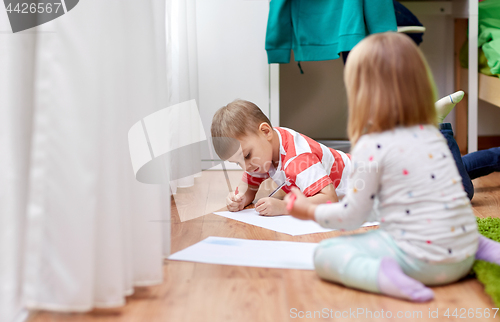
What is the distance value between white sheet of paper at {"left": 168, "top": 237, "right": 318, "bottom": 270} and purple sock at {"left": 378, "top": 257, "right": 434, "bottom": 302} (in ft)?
0.50

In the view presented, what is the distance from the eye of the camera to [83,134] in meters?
0.57

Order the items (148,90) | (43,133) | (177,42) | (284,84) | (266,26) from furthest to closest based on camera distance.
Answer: (284,84) → (266,26) → (177,42) → (148,90) → (43,133)

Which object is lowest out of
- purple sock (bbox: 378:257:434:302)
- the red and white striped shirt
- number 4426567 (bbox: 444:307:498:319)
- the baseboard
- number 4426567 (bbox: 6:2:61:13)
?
the baseboard

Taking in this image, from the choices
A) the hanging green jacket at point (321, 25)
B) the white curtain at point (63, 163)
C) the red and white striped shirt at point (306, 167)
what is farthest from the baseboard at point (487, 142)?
the white curtain at point (63, 163)

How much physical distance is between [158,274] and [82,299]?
0.14 metres

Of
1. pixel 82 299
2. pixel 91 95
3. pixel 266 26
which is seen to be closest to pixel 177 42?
pixel 266 26

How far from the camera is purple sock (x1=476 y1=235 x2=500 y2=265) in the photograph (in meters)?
0.70

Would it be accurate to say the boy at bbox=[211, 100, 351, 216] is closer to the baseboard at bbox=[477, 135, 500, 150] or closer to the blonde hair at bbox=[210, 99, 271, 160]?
the blonde hair at bbox=[210, 99, 271, 160]

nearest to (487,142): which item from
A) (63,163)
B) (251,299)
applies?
(251,299)

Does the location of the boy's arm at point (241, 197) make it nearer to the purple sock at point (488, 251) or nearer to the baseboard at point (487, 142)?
the purple sock at point (488, 251)

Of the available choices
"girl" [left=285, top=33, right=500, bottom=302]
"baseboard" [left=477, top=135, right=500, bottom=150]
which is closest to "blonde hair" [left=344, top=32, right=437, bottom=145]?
"girl" [left=285, top=33, right=500, bottom=302]

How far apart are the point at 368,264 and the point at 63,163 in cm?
43

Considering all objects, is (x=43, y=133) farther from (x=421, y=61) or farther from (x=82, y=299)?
(x=421, y=61)

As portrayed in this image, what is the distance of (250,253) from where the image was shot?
832mm
